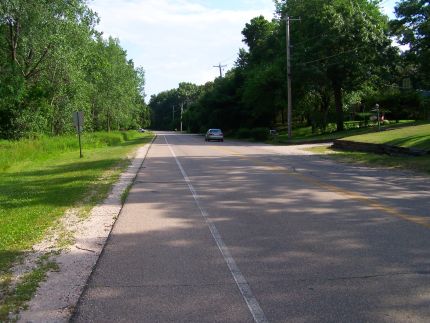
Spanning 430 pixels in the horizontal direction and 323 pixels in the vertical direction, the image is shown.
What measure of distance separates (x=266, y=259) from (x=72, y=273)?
238 centimetres

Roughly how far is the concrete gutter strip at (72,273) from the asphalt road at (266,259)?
0.16 meters

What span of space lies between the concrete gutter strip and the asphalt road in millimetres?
157

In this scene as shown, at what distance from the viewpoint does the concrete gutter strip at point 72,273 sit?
15.6 ft

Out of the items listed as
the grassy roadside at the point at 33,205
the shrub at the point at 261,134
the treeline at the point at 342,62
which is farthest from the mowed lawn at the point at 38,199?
the shrub at the point at 261,134

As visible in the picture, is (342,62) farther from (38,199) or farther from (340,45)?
(38,199)

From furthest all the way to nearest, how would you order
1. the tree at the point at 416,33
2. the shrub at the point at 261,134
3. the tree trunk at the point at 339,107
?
the shrub at the point at 261,134
the tree trunk at the point at 339,107
the tree at the point at 416,33

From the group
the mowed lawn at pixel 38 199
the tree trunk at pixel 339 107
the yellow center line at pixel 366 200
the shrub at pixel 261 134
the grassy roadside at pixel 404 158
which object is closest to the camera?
the mowed lawn at pixel 38 199

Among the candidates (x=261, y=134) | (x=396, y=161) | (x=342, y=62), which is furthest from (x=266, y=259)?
(x=261, y=134)

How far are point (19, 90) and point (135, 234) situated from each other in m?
29.3

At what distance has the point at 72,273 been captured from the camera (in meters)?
6.02

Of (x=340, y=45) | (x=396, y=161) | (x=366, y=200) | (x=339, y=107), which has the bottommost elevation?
(x=396, y=161)

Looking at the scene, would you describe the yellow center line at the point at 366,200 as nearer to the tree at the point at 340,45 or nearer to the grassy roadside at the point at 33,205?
the grassy roadside at the point at 33,205

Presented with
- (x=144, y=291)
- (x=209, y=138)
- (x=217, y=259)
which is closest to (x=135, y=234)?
(x=217, y=259)

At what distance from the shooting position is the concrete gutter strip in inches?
187
